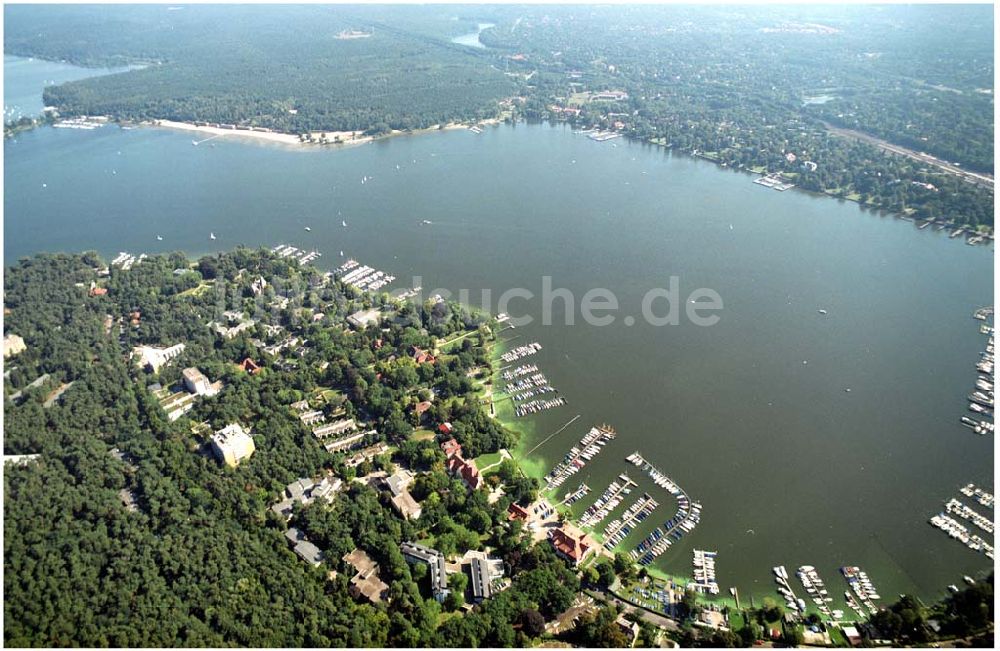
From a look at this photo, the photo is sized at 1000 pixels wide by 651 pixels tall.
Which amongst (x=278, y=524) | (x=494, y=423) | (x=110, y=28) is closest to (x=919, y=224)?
(x=494, y=423)

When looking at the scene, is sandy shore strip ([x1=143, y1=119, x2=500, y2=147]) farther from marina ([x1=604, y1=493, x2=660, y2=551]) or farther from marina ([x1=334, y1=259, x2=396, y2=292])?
marina ([x1=604, y1=493, x2=660, y2=551])

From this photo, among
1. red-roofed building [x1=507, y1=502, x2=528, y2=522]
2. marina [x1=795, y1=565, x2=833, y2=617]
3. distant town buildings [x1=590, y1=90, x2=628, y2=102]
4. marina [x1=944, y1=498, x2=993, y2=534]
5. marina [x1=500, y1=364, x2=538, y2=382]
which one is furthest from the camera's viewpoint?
distant town buildings [x1=590, y1=90, x2=628, y2=102]

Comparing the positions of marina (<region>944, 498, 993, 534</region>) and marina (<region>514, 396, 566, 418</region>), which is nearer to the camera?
marina (<region>944, 498, 993, 534</region>)

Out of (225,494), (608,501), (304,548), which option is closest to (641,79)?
(608,501)

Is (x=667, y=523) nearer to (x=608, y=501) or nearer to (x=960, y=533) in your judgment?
(x=608, y=501)

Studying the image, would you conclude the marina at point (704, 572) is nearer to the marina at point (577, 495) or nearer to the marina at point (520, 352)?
the marina at point (577, 495)

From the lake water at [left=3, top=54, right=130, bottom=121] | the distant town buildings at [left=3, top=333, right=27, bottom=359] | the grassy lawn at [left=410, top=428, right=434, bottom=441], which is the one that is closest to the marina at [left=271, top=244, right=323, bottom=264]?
the distant town buildings at [left=3, top=333, right=27, bottom=359]

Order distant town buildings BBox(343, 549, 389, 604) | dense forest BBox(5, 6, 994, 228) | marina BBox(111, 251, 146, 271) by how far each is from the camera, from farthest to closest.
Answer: dense forest BBox(5, 6, 994, 228) < marina BBox(111, 251, 146, 271) < distant town buildings BBox(343, 549, 389, 604)
